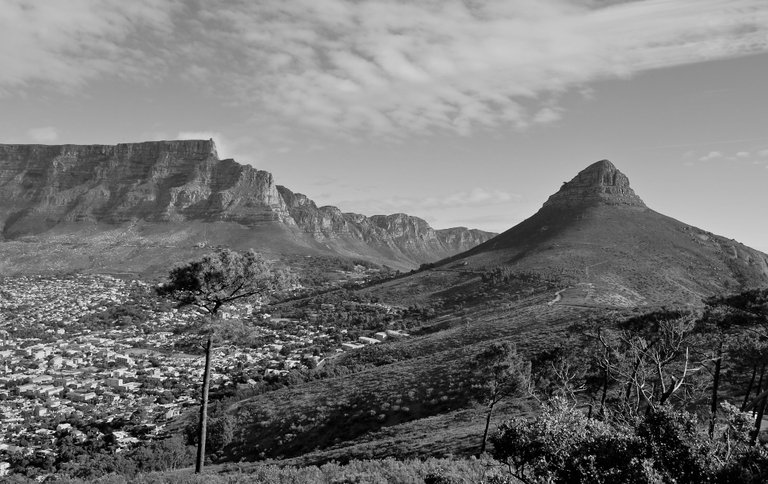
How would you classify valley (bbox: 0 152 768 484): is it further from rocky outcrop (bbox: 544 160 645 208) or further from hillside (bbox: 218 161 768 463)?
rocky outcrop (bbox: 544 160 645 208)

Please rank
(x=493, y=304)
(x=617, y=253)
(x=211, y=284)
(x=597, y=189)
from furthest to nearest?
1. (x=597, y=189)
2. (x=617, y=253)
3. (x=493, y=304)
4. (x=211, y=284)

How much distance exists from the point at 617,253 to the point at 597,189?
44278 mm

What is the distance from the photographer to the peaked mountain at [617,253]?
66562mm

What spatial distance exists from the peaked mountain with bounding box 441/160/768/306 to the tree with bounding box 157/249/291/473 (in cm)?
4650

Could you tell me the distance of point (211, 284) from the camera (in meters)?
16.9

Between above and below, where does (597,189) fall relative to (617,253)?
above

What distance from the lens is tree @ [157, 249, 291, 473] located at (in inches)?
656

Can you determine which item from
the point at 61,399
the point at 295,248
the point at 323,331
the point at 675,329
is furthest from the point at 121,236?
the point at 675,329

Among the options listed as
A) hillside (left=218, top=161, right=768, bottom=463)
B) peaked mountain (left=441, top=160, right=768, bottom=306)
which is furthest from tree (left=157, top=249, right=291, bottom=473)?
peaked mountain (left=441, top=160, right=768, bottom=306)

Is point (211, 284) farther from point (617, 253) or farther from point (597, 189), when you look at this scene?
point (597, 189)

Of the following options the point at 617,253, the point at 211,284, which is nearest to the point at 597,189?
the point at 617,253

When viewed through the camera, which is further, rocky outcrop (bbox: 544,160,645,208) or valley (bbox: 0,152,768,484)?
rocky outcrop (bbox: 544,160,645,208)

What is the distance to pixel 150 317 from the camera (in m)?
90.2

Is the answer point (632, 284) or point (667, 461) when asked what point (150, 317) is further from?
point (667, 461)
